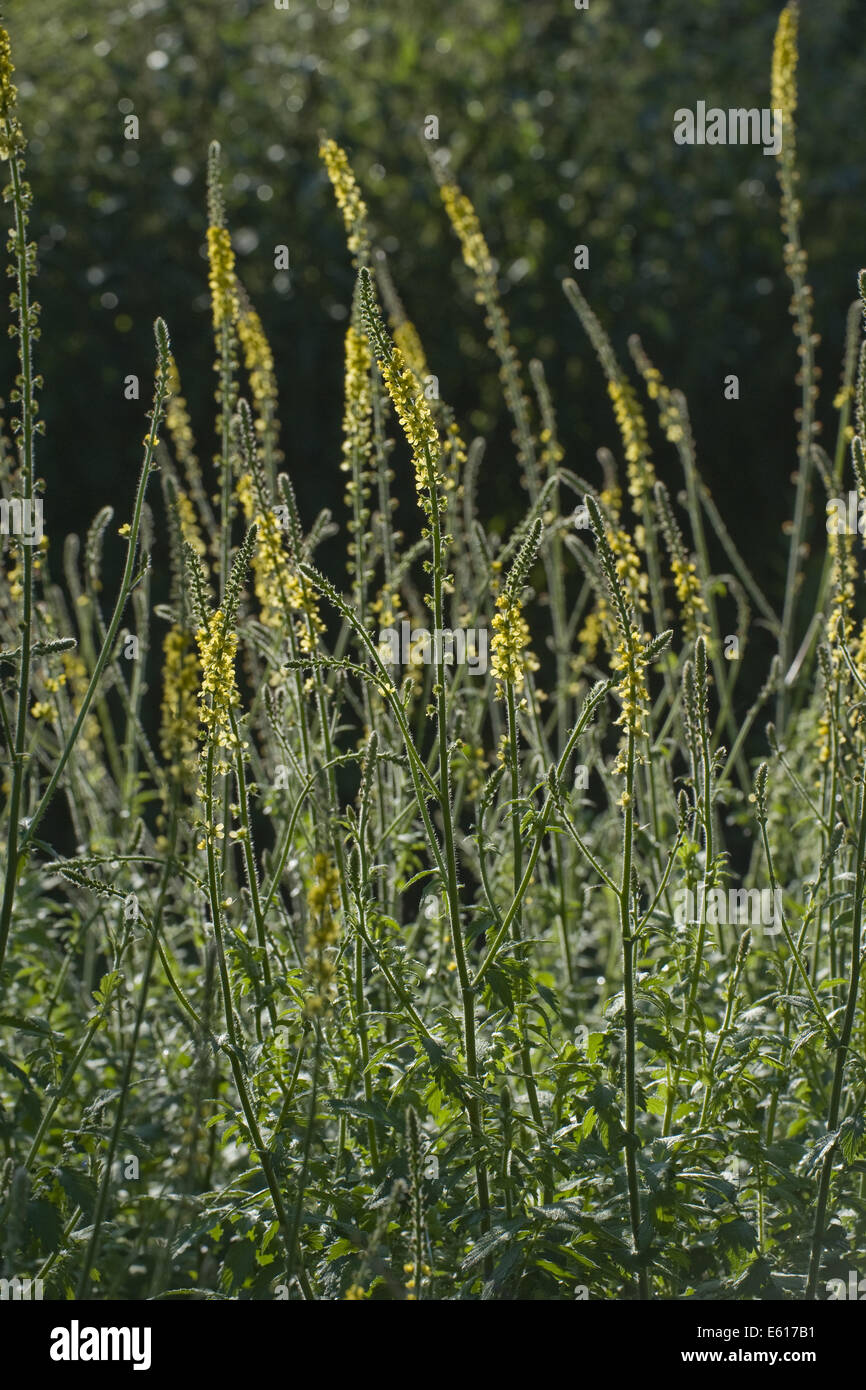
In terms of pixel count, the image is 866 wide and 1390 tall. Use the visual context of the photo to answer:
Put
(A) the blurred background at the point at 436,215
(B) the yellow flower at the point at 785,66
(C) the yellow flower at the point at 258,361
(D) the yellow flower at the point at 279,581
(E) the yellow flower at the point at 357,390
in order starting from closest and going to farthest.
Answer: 1. (D) the yellow flower at the point at 279,581
2. (E) the yellow flower at the point at 357,390
3. (C) the yellow flower at the point at 258,361
4. (B) the yellow flower at the point at 785,66
5. (A) the blurred background at the point at 436,215

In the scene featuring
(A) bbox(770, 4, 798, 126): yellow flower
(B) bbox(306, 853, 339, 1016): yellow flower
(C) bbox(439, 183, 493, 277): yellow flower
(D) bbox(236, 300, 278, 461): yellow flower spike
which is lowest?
(B) bbox(306, 853, 339, 1016): yellow flower

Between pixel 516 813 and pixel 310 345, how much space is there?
5.20 m

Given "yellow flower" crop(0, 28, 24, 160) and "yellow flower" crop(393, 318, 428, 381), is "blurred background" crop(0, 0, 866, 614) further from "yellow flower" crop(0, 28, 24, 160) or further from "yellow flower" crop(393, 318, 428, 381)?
"yellow flower" crop(0, 28, 24, 160)

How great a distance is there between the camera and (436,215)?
25.9ft

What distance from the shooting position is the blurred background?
755 centimetres

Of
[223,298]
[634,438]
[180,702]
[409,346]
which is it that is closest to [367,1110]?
[180,702]

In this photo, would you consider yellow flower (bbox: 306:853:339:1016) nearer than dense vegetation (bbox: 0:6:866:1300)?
Yes

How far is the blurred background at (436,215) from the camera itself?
24.8 ft

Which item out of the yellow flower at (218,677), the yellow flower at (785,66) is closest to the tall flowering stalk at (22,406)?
the yellow flower at (218,677)

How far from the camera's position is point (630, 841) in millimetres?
2400

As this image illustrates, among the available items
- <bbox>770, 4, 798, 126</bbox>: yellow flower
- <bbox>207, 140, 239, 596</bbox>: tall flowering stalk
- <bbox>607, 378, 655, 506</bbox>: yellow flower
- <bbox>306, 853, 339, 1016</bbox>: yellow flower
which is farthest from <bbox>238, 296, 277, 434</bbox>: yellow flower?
<bbox>306, 853, 339, 1016</bbox>: yellow flower

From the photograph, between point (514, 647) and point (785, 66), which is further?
point (785, 66)

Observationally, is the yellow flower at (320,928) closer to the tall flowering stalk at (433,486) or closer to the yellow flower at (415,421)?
the tall flowering stalk at (433,486)

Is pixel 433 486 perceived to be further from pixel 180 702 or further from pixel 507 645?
pixel 180 702
